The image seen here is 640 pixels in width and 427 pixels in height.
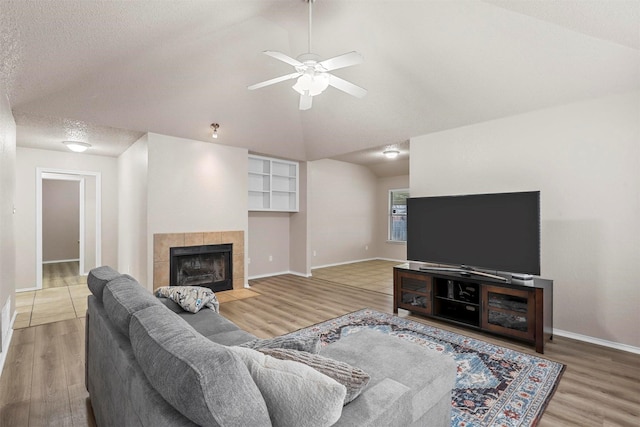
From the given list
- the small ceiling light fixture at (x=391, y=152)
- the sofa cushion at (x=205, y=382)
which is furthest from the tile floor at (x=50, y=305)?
the small ceiling light fixture at (x=391, y=152)

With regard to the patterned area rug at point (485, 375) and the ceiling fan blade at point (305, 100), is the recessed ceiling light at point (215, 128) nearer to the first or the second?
the ceiling fan blade at point (305, 100)

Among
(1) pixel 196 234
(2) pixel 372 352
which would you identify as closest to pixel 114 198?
(1) pixel 196 234

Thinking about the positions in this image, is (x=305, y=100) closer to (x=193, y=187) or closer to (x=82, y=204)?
(x=193, y=187)

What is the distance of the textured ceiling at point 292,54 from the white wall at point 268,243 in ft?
7.77

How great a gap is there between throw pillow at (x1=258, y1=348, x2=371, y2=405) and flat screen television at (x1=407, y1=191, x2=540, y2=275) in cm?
273

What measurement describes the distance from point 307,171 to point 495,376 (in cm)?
489

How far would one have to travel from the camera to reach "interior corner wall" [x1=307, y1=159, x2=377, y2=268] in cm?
745

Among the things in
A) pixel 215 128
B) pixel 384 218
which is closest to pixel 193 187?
pixel 215 128

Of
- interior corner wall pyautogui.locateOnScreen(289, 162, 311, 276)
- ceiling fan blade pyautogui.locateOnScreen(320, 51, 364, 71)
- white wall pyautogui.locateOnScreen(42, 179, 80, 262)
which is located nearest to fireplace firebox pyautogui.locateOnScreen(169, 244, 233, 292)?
interior corner wall pyautogui.locateOnScreen(289, 162, 311, 276)

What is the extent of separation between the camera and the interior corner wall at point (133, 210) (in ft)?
15.2

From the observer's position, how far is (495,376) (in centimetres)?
245

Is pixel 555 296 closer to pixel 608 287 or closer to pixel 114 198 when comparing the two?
pixel 608 287

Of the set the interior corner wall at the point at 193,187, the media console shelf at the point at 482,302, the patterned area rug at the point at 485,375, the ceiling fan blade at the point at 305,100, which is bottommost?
the patterned area rug at the point at 485,375

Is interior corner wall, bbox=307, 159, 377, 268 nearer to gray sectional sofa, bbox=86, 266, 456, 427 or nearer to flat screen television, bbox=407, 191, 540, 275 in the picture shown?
flat screen television, bbox=407, 191, 540, 275
